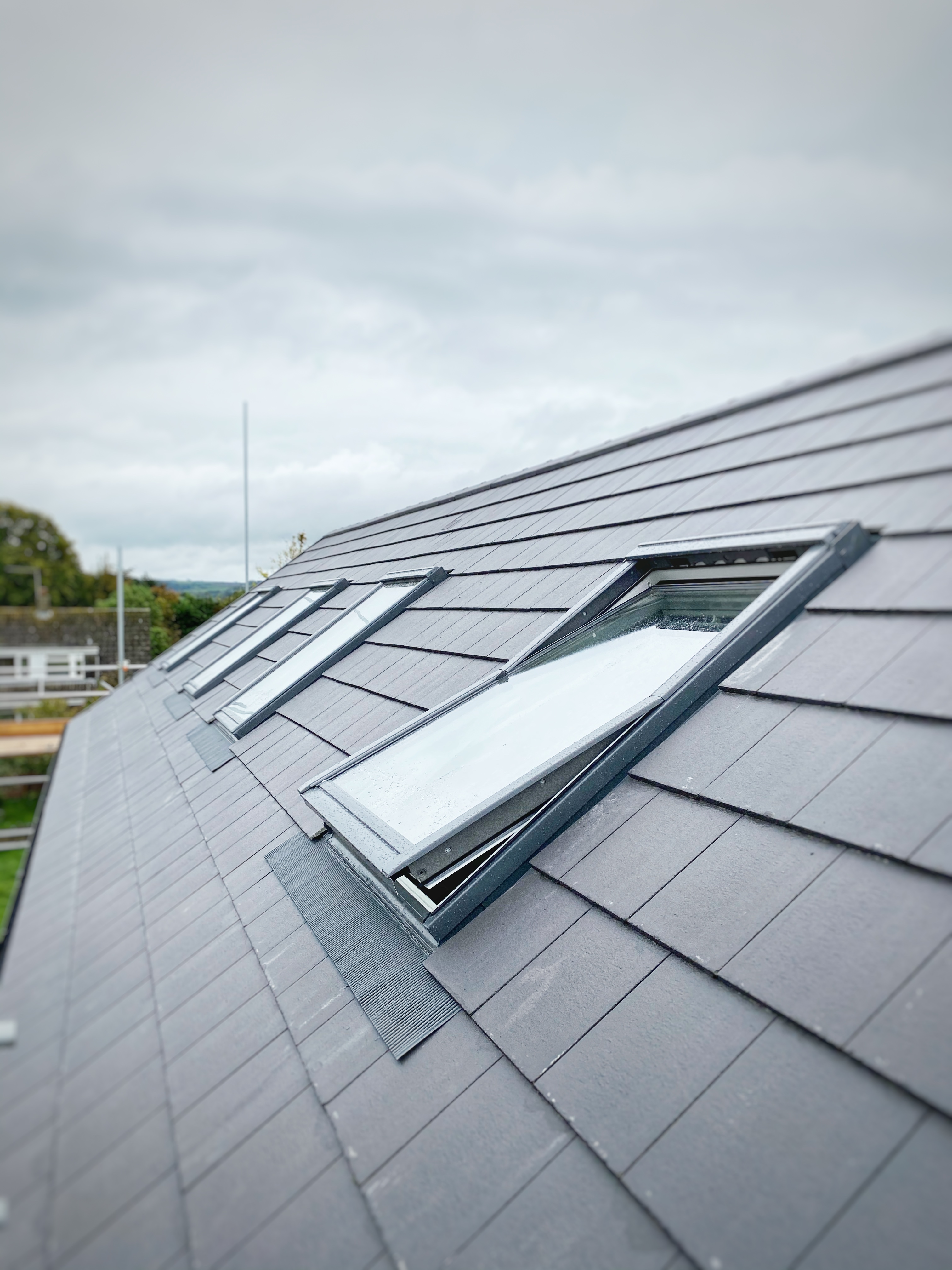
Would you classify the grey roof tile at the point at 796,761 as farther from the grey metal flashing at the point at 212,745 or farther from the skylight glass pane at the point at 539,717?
the grey metal flashing at the point at 212,745

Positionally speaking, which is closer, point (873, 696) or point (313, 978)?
point (873, 696)

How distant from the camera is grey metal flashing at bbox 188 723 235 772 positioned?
15.3 ft

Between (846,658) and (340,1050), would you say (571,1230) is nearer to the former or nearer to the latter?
(340,1050)

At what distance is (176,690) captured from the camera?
809 cm

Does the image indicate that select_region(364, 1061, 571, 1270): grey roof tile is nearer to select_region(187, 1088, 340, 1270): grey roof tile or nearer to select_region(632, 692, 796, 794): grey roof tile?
select_region(187, 1088, 340, 1270): grey roof tile

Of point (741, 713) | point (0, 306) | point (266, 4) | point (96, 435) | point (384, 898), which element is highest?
point (266, 4)

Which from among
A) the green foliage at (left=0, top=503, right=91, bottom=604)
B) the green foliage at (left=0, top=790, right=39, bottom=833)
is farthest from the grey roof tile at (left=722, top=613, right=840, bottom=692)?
the green foliage at (left=0, top=790, right=39, bottom=833)

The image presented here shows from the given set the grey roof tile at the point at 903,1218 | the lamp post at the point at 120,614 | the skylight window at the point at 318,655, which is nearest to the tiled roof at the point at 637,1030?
the grey roof tile at the point at 903,1218

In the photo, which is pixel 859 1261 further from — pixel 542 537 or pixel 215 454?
pixel 215 454

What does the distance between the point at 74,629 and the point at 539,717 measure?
180 inches

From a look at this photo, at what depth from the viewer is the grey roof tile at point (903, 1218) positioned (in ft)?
2.75

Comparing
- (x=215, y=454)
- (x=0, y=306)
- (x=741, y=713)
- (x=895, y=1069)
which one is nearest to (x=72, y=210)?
(x=0, y=306)

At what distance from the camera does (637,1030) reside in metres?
1.35

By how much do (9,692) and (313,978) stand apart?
14.3 ft
